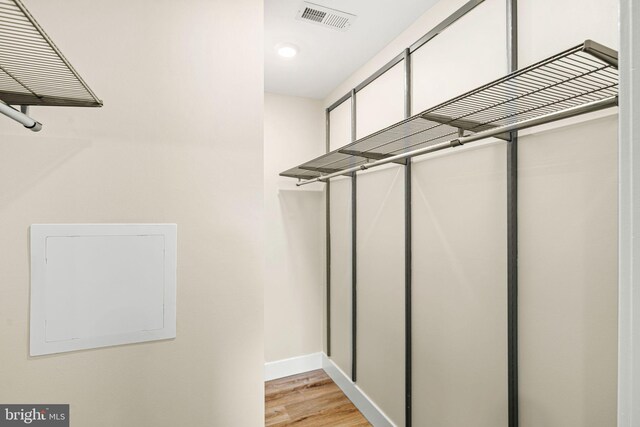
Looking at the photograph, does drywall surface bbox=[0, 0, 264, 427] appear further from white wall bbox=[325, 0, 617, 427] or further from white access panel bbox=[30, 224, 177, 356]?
white wall bbox=[325, 0, 617, 427]

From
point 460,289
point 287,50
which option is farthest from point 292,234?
point 460,289

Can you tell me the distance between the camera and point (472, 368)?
1.35 meters

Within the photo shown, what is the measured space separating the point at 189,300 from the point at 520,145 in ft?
4.33

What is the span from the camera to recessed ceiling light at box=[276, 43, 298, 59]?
1876 mm

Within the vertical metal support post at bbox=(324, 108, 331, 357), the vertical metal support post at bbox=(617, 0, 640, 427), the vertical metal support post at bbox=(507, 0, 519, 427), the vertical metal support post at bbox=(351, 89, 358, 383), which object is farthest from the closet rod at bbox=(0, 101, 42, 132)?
the vertical metal support post at bbox=(324, 108, 331, 357)

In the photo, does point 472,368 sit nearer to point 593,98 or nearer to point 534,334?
point 534,334

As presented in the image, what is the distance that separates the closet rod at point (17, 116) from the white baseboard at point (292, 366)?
2259mm

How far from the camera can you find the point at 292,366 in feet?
8.70

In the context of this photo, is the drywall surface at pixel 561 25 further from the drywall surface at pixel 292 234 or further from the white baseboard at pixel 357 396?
the white baseboard at pixel 357 396

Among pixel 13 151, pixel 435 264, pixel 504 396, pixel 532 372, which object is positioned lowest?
pixel 504 396

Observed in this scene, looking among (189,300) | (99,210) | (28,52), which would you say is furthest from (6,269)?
(28,52)

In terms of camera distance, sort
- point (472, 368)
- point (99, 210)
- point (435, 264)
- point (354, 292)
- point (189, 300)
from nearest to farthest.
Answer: point (99, 210), point (189, 300), point (472, 368), point (435, 264), point (354, 292)

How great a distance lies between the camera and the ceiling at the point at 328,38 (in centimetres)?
153

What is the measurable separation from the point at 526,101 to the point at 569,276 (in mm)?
561
